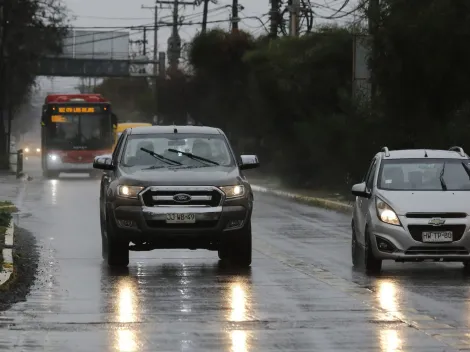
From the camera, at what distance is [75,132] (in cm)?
6241

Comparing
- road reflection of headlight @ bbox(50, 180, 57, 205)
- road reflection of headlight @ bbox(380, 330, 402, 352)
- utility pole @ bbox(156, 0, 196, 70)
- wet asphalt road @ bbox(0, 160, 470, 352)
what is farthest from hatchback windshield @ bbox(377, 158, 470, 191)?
utility pole @ bbox(156, 0, 196, 70)

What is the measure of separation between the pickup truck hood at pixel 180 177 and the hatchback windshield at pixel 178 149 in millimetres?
524

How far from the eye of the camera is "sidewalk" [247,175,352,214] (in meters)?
37.3

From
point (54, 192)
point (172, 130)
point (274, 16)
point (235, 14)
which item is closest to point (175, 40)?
point (235, 14)

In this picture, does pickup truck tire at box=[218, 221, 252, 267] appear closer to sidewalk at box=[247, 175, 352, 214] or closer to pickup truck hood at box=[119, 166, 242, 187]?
pickup truck hood at box=[119, 166, 242, 187]

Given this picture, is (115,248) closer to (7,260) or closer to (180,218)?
(180,218)

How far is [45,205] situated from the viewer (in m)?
37.5

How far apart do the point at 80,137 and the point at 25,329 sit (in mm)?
49783

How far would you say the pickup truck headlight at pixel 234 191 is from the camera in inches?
753

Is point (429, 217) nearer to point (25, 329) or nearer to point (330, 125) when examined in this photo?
point (25, 329)

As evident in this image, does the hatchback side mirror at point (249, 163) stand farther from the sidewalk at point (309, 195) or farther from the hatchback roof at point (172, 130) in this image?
the sidewalk at point (309, 195)

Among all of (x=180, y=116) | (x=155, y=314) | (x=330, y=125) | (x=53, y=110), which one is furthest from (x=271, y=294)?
(x=180, y=116)

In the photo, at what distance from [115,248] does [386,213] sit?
365 cm

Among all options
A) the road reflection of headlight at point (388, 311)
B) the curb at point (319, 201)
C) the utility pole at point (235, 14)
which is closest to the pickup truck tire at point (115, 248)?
the road reflection of headlight at point (388, 311)
